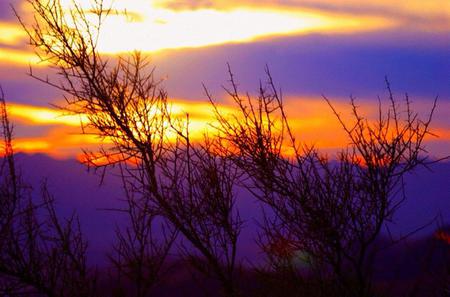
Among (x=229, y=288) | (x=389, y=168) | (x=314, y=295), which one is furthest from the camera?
(x=229, y=288)

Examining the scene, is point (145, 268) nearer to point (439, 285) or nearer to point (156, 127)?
point (156, 127)

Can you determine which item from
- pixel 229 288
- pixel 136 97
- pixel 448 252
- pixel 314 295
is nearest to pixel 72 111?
pixel 136 97

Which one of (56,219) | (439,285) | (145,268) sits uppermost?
(56,219)

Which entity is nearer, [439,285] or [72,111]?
[439,285]

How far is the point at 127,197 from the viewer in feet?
54.4

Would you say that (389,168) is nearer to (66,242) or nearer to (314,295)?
(314,295)

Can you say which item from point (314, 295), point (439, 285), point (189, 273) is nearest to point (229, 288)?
point (189, 273)

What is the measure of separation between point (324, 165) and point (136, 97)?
17.0ft

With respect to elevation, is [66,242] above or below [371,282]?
above

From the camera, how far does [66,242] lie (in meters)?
16.7

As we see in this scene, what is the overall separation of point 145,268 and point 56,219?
2.61 meters

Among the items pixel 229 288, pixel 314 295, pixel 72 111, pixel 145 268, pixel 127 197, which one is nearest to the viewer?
pixel 314 295

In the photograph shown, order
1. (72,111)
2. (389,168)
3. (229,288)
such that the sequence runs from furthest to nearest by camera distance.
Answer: (229,288) < (72,111) < (389,168)

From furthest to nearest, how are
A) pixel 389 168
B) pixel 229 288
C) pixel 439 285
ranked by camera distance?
pixel 229 288 → pixel 439 285 → pixel 389 168
